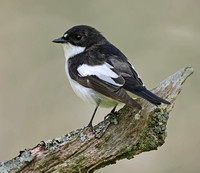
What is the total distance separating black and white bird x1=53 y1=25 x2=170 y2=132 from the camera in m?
4.16

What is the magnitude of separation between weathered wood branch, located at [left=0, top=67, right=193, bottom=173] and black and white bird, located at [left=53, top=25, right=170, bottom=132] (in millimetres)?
155

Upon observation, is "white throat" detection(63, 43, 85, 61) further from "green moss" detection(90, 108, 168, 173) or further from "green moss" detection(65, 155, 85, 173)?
"green moss" detection(90, 108, 168, 173)

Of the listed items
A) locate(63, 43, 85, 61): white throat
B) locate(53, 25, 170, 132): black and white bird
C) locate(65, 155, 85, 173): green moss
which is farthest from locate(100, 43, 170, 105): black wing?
locate(65, 155, 85, 173): green moss

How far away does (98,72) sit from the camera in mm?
4434

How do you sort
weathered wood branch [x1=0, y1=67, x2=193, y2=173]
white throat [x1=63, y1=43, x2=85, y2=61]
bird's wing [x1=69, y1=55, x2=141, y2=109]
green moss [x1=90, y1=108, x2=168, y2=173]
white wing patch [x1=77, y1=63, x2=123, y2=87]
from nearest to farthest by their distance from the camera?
green moss [x1=90, y1=108, x2=168, y2=173], weathered wood branch [x1=0, y1=67, x2=193, y2=173], bird's wing [x1=69, y1=55, x2=141, y2=109], white wing patch [x1=77, y1=63, x2=123, y2=87], white throat [x1=63, y1=43, x2=85, y2=61]

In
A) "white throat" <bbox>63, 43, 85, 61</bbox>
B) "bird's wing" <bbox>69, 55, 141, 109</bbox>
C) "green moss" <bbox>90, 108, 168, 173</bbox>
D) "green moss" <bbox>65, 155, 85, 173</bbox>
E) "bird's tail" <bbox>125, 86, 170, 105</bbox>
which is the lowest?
"green moss" <bbox>90, 108, 168, 173</bbox>

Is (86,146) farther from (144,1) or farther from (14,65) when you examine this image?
(144,1)

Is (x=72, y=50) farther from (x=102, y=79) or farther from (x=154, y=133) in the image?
(x=154, y=133)

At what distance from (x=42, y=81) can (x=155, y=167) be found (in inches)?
89.7

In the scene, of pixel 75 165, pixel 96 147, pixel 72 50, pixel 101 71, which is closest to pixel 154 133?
pixel 96 147

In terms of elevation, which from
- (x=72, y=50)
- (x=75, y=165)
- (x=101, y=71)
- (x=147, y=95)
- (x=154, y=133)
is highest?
(x=72, y=50)

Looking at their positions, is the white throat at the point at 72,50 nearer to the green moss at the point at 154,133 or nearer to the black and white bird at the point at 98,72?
the black and white bird at the point at 98,72

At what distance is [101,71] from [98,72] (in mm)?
36

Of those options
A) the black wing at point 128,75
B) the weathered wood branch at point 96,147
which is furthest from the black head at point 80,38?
the weathered wood branch at point 96,147
